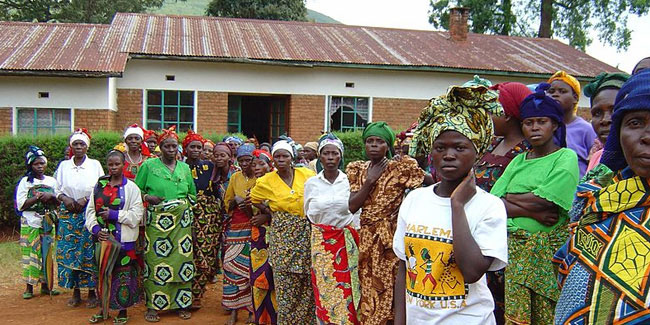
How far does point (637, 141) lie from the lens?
1.66 metres

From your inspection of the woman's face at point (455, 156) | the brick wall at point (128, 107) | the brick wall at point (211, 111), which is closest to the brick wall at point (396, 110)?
the brick wall at point (211, 111)

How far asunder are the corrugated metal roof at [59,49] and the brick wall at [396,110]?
6812mm

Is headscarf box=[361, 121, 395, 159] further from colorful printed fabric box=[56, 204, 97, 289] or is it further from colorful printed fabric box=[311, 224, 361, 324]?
colorful printed fabric box=[56, 204, 97, 289]

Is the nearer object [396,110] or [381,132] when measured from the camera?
[381,132]

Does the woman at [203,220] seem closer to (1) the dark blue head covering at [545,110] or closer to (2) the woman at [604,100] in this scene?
(1) the dark blue head covering at [545,110]

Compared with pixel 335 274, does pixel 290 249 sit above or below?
above

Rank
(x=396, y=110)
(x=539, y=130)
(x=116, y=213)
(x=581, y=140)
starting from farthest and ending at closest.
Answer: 1. (x=396, y=110)
2. (x=116, y=213)
3. (x=581, y=140)
4. (x=539, y=130)

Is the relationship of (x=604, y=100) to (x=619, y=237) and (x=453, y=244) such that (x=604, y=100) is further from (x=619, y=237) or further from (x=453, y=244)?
(x=619, y=237)

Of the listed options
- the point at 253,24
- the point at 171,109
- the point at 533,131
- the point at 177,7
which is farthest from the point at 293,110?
the point at 177,7

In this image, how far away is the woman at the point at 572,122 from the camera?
12.3ft

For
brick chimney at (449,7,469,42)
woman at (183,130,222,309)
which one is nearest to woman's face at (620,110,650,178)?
woman at (183,130,222,309)

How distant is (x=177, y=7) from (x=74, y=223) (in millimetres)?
Answer: 103933

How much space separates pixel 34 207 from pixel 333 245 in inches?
168

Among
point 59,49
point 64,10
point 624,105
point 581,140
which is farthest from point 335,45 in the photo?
point 64,10
